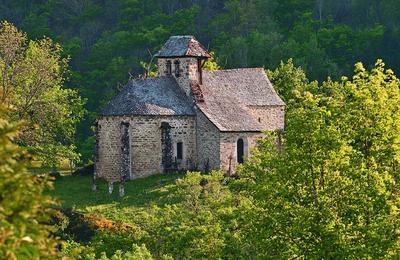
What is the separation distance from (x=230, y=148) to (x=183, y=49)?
708 centimetres

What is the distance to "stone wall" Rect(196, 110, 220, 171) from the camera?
6544cm

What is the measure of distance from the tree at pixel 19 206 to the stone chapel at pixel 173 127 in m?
50.0

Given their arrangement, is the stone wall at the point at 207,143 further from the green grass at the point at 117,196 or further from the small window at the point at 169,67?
the small window at the point at 169,67

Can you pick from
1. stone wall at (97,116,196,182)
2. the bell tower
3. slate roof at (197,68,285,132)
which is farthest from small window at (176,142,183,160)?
the bell tower

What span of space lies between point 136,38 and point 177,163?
62.3 meters

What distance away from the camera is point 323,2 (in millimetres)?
136125

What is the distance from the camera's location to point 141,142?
65.2m

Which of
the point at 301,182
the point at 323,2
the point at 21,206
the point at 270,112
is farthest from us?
the point at 323,2

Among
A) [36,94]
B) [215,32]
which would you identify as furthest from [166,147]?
[215,32]

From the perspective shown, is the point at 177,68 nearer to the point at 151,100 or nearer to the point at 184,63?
the point at 184,63

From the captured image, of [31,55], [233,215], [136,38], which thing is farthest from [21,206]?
[136,38]

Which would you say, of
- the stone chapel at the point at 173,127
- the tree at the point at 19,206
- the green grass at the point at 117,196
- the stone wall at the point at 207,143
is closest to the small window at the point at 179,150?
the stone chapel at the point at 173,127

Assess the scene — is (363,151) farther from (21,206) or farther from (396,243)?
(21,206)

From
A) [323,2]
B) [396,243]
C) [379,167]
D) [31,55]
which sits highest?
[323,2]
